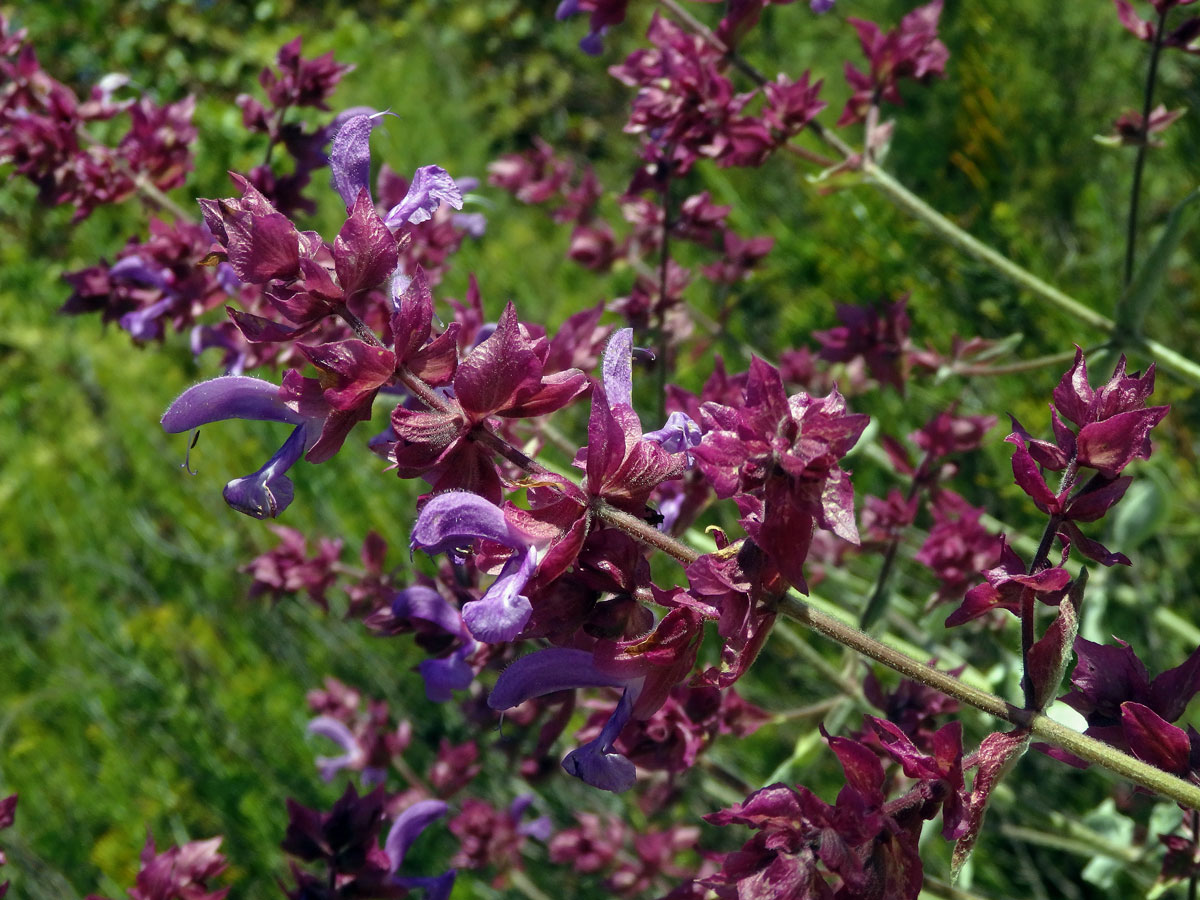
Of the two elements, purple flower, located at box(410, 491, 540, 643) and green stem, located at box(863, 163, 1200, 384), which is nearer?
purple flower, located at box(410, 491, 540, 643)

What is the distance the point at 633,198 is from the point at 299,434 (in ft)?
2.97

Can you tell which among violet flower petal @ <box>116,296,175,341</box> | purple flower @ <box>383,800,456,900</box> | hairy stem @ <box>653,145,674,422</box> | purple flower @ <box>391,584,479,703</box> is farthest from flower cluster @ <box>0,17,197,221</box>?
purple flower @ <box>383,800,456,900</box>

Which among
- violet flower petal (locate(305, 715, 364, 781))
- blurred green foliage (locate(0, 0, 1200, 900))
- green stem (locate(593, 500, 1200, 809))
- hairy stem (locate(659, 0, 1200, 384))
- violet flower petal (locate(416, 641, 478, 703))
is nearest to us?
green stem (locate(593, 500, 1200, 809))

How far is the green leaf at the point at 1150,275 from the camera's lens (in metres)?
1.04

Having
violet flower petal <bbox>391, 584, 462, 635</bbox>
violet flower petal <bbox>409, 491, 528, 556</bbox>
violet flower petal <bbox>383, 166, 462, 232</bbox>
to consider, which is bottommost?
violet flower petal <bbox>391, 584, 462, 635</bbox>

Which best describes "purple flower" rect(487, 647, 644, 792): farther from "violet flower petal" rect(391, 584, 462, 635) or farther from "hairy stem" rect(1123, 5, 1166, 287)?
"hairy stem" rect(1123, 5, 1166, 287)

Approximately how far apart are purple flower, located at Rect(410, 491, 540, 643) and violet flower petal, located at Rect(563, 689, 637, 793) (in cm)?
9

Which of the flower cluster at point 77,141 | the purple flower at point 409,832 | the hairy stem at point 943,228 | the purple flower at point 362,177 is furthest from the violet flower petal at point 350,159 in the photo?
the flower cluster at point 77,141

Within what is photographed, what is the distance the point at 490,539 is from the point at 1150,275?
0.91 metres

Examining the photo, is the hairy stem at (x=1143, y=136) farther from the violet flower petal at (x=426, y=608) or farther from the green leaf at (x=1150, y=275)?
the violet flower petal at (x=426, y=608)

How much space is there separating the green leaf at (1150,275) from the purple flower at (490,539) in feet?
2.70

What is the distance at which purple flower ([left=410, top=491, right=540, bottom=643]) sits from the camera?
503 millimetres

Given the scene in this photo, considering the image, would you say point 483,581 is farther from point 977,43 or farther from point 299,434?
point 977,43

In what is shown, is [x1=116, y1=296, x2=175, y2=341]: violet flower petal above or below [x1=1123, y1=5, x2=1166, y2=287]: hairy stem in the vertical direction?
below
